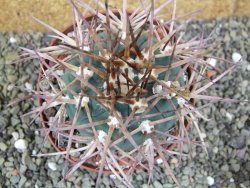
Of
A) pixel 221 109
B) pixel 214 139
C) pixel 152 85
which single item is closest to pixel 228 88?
pixel 221 109

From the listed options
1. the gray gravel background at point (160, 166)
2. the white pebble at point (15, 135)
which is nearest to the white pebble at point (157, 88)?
the gray gravel background at point (160, 166)

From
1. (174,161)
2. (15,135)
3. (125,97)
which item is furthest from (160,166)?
(125,97)

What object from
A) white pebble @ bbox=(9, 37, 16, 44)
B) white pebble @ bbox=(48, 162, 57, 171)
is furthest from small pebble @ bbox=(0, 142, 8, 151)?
white pebble @ bbox=(9, 37, 16, 44)

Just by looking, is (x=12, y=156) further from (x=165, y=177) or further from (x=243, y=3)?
(x=243, y=3)

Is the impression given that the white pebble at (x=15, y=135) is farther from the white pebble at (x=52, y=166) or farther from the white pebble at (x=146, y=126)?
the white pebble at (x=146, y=126)

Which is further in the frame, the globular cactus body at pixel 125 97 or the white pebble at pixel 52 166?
the white pebble at pixel 52 166
